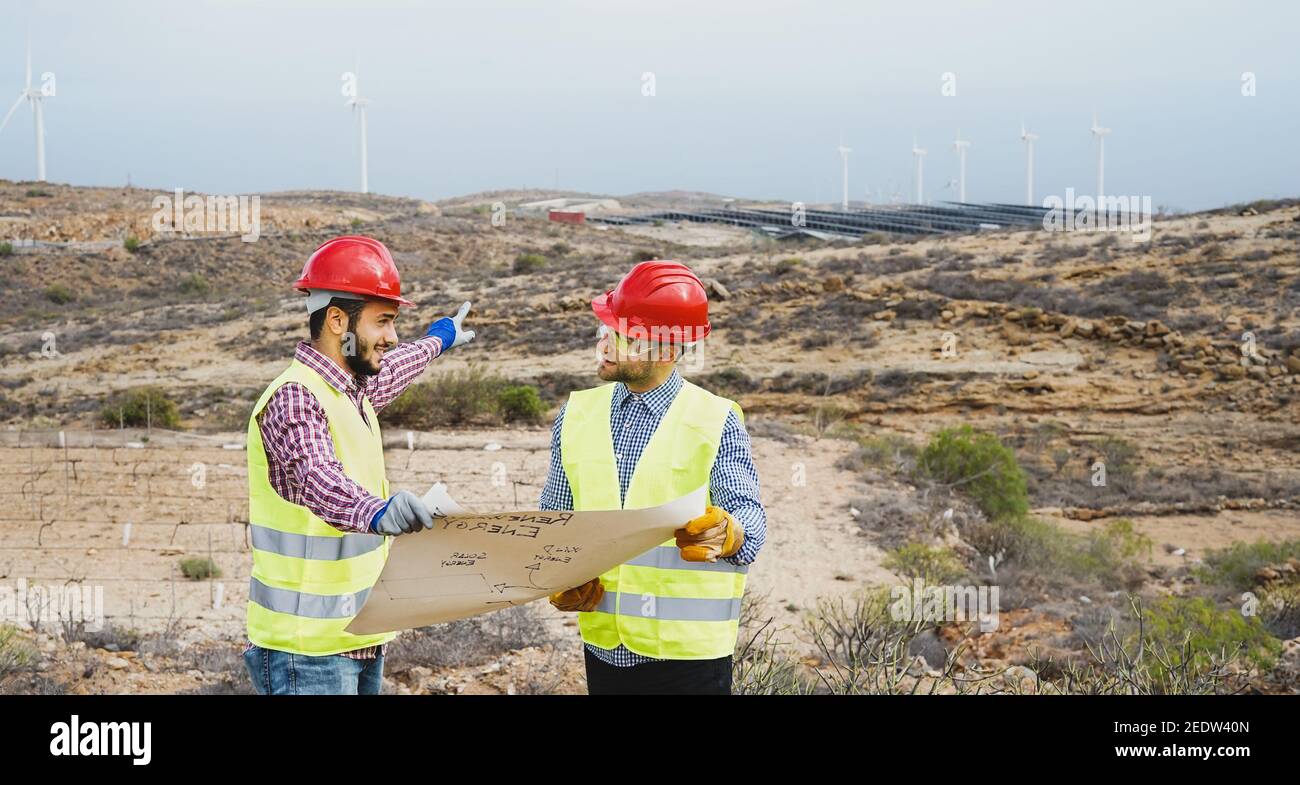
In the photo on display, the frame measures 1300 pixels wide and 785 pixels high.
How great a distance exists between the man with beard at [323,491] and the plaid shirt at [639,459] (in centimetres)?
51

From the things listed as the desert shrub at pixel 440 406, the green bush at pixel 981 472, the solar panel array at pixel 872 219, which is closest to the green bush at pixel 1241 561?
the green bush at pixel 981 472

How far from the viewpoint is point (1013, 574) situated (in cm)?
932

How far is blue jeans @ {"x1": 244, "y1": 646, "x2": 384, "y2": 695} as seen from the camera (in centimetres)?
300

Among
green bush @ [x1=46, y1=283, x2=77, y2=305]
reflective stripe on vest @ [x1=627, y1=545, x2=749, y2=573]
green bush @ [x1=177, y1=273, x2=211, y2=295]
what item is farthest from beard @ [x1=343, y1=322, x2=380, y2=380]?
green bush @ [x1=46, y1=283, x2=77, y2=305]

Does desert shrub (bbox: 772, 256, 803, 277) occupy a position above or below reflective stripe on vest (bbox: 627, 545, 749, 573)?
above

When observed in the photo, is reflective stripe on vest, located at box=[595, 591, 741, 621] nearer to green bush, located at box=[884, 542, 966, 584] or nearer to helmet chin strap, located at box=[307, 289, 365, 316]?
helmet chin strap, located at box=[307, 289, 365, 316]

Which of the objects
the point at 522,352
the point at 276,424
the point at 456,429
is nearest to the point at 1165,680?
the point at 276,424

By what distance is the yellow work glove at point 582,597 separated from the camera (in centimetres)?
296

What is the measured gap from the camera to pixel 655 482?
2910mm

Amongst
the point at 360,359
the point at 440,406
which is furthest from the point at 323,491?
the point at 440,406

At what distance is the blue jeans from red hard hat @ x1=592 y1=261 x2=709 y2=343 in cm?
115

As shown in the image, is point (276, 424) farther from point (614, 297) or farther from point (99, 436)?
point (99, 436)

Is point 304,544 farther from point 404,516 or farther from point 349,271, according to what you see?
point 349,271

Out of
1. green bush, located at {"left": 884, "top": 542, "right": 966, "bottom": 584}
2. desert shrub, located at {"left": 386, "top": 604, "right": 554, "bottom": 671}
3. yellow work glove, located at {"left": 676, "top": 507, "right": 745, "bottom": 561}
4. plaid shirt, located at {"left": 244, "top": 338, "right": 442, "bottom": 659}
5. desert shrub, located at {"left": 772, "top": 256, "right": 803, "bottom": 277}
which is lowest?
green bush, located at {"left": 884, "top": 542, "right": 966, "bottom": 584}
